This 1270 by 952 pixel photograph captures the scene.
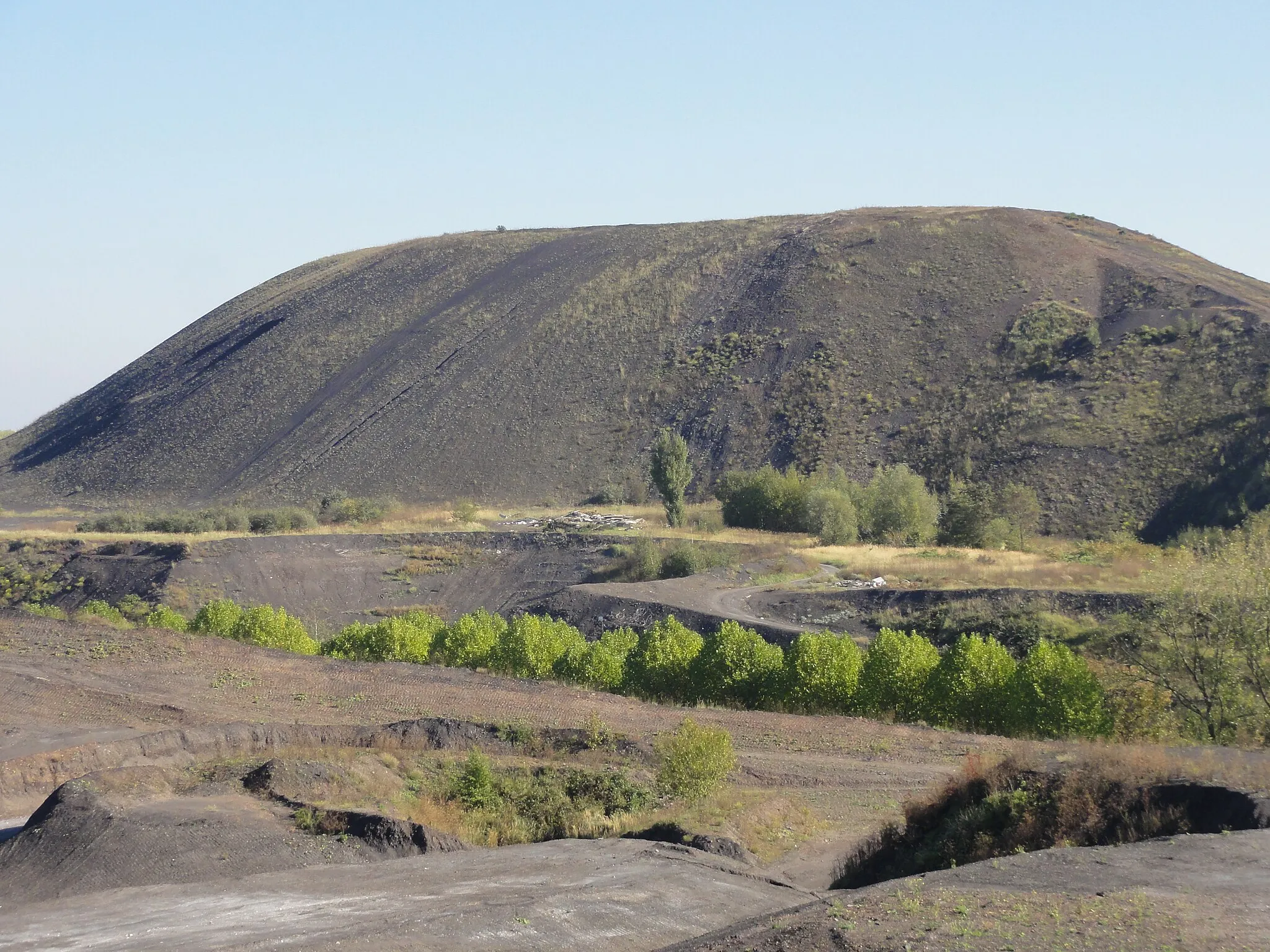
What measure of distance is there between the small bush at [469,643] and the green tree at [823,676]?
8737 millimetres

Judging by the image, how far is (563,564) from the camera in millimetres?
52844

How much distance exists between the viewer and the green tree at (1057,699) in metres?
24.0

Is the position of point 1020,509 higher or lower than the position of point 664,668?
higher

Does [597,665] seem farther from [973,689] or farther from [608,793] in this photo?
[608,793]

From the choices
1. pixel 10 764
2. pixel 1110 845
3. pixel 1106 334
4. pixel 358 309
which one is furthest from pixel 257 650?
pixel 358 309

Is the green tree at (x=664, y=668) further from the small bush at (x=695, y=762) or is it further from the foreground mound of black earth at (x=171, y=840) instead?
the foreground mound of black earth at (x=171, y=840)

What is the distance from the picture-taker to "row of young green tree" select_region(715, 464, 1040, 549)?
55.8m

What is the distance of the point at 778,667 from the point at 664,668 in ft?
9.75

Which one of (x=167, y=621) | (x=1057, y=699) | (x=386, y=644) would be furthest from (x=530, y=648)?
(x=1057, y=699)

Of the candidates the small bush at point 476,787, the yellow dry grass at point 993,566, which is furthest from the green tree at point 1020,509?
the small bush at point 476,787

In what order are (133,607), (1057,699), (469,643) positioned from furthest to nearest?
1. (133,607)
2. (469,643)
3. (1057,699)


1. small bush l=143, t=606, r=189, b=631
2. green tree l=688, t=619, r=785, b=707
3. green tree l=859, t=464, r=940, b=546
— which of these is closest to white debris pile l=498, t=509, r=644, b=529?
green tree l=859, t=464, r=940, b=546

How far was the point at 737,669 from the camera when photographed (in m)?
28.4

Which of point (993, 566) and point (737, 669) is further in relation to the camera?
point (993, 566)
